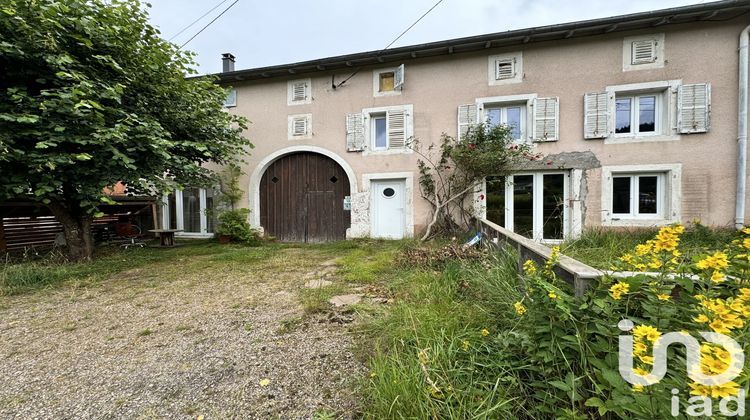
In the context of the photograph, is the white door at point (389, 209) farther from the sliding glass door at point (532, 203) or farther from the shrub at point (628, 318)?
the shrub at point (628, 318)

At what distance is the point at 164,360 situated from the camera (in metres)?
2.00

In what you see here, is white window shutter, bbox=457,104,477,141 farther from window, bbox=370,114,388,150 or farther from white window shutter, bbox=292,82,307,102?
white window shutter, bbox=292,82,307,102

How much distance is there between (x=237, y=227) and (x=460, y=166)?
19.2 feet

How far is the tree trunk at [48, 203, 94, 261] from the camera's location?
4.99 m

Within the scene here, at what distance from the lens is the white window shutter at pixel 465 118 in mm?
6668

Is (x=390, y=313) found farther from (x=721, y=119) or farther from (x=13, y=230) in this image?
(x=13, y=230)

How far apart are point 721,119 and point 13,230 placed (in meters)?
14.9

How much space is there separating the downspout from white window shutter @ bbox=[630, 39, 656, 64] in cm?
138

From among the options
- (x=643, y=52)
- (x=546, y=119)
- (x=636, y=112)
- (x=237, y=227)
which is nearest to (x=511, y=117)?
(x=546, y=119)

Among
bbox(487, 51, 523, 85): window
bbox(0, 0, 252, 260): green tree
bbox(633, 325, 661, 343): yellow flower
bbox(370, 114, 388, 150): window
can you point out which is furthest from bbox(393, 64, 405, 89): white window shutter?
bbox(633, 325, 661, 343): yellow flower

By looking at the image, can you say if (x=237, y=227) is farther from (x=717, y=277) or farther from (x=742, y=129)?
(x=742, y=129)

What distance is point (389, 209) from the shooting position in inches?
291

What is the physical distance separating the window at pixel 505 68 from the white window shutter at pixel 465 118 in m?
0.76

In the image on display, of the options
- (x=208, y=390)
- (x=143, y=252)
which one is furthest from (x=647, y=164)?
(x=143, y=252)
